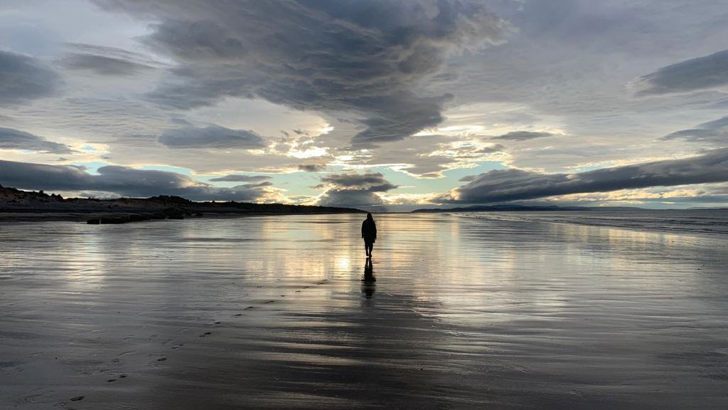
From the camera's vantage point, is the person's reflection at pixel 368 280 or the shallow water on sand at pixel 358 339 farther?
the person's reflection at pixel 368 280

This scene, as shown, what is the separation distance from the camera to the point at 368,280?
1516cm

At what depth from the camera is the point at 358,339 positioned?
8016 mm

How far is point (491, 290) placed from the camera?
1311 cm

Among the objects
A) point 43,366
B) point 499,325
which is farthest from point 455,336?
point 43,366

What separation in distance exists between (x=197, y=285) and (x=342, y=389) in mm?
9168

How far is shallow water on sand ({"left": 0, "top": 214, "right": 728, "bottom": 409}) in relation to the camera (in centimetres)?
564

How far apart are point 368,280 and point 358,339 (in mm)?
7154

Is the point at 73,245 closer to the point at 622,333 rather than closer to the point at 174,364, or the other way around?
the point at 174,364

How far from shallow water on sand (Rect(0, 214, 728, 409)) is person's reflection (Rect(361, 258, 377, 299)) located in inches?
5.9

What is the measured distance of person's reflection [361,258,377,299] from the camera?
12.9 metres

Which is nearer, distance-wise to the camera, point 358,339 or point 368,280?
point 358,339

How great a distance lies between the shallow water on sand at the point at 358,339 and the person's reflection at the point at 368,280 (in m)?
0.15

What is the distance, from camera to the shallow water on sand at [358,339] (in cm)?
564

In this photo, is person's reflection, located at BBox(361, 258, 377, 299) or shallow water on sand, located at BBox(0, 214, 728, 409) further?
person's reflection, located at BBox(361, 258, 377, 299)
